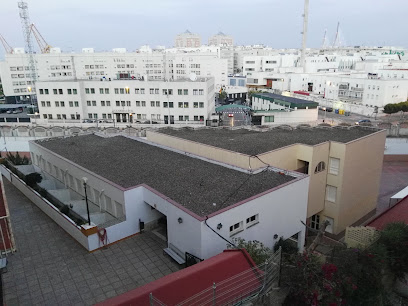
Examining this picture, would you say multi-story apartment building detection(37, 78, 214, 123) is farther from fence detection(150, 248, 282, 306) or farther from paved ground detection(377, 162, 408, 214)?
fence detection(150, 248, 282, 306)

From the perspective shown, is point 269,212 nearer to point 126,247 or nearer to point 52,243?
point 126,247

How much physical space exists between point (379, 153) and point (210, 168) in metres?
14.0

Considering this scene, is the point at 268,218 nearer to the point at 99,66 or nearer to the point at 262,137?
the point at 262,137

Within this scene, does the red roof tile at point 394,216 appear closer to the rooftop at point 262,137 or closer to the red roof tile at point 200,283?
the rooftop at point 262,137

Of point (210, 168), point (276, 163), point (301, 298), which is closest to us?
point (301, 298)

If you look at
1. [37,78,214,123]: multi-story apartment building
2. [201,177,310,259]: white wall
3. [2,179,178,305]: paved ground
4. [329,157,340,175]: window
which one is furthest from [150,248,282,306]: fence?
[37,78,214,123]: multi-story apartment building

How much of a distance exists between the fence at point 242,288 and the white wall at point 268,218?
8.09 ft

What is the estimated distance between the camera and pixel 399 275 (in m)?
13.6

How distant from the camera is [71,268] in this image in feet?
43.7

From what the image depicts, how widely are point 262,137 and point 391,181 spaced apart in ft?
53.4

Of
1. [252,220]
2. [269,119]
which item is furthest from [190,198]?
[269,119]

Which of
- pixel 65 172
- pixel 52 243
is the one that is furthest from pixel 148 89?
pixel 52 243

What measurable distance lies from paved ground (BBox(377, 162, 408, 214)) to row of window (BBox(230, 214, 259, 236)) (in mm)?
16567

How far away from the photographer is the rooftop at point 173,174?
14.6m
